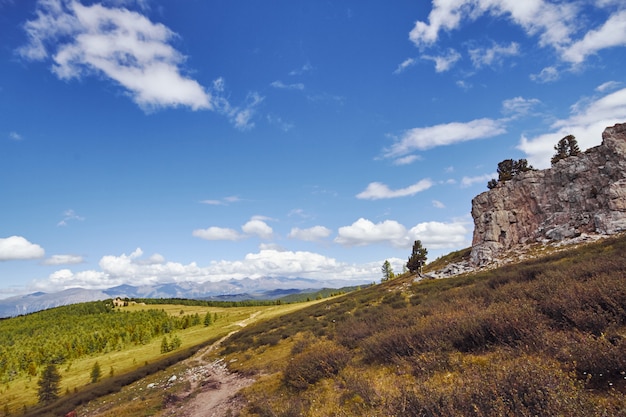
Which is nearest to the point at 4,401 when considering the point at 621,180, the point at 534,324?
the point at 534,324

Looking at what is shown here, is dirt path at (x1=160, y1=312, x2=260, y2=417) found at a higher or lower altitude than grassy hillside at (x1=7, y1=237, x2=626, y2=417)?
lower

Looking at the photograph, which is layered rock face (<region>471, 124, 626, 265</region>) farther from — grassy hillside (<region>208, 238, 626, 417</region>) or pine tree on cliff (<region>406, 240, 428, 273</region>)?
grassy hillside (<region>208, 238, 626, 417</region>)

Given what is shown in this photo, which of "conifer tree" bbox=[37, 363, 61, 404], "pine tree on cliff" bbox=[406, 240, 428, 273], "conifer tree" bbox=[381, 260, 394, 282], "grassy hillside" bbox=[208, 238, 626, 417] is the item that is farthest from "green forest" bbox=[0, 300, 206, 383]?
"grassy hillside" bbox=[208, 238, 626, 417]

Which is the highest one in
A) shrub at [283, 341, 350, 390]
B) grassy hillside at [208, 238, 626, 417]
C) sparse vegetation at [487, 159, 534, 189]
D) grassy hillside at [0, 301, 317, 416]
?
sparse vegetation at [487, 159, 534, 189]

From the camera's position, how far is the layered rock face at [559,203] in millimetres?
42500

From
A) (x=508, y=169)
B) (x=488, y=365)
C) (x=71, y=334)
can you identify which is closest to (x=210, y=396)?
(x=488, y=365)

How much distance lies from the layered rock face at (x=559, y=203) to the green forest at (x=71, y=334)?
94634 mm

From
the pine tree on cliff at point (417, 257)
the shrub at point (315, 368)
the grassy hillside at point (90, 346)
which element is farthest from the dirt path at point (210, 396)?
the pine tree on cliff at point (417, 257)

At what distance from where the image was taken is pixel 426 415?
18.5 feet

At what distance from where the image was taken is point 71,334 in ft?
347

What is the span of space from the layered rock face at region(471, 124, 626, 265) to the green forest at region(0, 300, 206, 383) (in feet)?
310

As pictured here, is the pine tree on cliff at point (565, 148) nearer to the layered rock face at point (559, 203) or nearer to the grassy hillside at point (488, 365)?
the layered rock face at point (559, 203)

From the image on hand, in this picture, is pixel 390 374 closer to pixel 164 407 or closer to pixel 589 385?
pixel 589 385

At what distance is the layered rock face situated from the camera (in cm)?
4250
